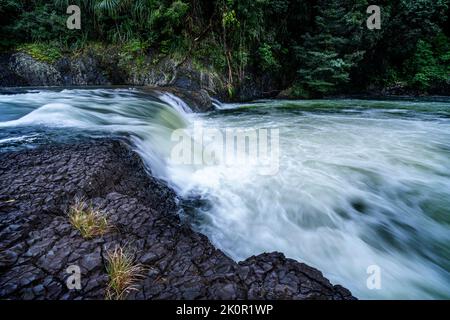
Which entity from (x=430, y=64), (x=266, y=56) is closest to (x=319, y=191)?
(x=266, y=56)

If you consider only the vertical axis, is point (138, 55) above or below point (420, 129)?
above

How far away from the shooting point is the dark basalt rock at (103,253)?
4.72 feet

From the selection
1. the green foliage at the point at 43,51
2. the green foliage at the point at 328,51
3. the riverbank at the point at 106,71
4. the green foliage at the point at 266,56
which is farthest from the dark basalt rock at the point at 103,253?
the green foliage at the point at 328,51

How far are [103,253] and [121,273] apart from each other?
267mm

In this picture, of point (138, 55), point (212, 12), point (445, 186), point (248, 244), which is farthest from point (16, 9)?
point (445, 186)

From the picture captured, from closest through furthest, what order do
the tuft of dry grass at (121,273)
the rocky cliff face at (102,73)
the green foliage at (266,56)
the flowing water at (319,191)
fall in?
1. the tuft of dry grass at (121,273)
2. the flowing water at (319,191)
3. the rocky cliff face at (102,73)
4. the green foliage at (266,56)

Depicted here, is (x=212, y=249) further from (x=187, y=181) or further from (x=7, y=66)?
(x=7, y=66)

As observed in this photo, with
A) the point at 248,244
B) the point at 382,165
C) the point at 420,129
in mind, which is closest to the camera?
the point at 248,244

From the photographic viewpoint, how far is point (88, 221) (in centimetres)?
186

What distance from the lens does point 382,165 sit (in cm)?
425

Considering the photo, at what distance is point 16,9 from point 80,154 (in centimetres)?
1297

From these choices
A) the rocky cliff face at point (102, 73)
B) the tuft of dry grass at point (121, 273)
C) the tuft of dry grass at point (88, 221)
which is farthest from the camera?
the rocky cliff face at point (102, 73)

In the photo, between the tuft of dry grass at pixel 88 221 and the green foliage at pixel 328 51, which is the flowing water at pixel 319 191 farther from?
the green foliage at pixel 328 51

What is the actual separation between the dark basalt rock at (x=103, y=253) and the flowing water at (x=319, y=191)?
82cm
